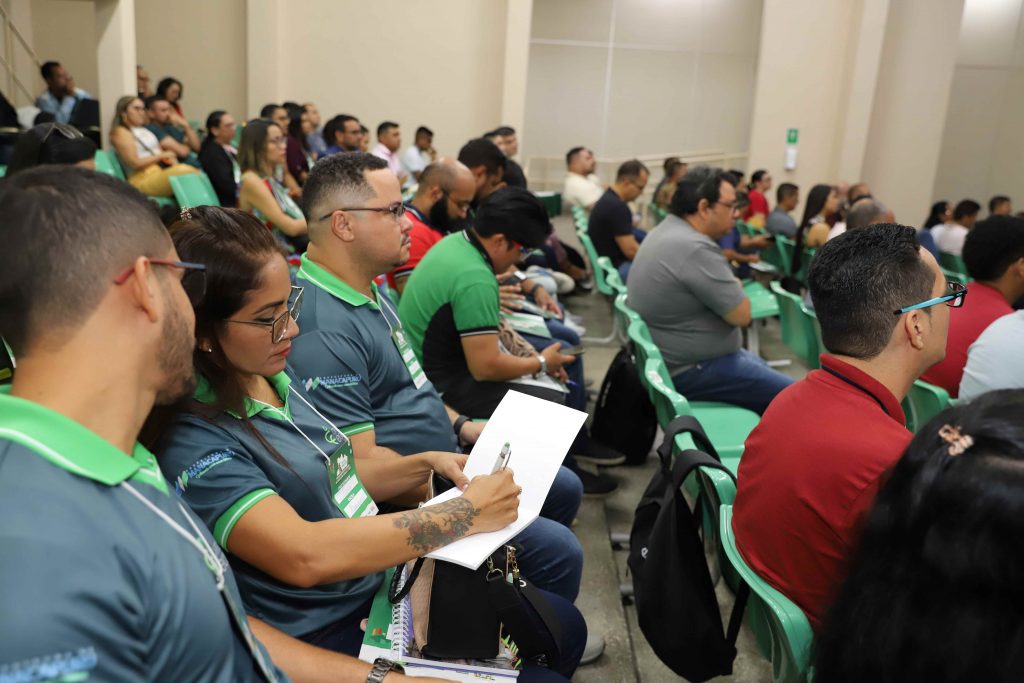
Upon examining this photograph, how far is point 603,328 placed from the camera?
19.4 feet

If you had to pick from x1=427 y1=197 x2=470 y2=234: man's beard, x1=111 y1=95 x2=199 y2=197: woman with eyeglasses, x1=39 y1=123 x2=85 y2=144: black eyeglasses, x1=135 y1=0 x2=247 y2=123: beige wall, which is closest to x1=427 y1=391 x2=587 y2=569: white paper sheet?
x1=427 y1=197 x2=470 y2=234: man's beard

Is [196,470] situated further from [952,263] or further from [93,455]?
[952,263]

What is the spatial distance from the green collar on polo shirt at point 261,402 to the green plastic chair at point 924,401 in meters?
1.85

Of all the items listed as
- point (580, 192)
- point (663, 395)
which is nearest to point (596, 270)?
point (580, 192)

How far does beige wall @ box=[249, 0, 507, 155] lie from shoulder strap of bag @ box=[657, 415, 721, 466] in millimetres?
8848

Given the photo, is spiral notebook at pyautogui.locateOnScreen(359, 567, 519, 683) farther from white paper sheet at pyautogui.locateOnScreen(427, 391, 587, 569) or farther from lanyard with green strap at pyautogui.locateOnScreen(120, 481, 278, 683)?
lanyard with green strap at pyautogui.locateOnScreen(120, 481, 278, 683)

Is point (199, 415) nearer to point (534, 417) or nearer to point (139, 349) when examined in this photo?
point (139, 349)

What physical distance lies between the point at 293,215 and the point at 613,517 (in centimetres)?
302

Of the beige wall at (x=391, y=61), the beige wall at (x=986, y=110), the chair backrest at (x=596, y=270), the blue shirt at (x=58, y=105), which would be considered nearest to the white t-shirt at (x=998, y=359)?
the chair backrest at (x=596, y=270)

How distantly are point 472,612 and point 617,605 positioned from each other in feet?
4.01

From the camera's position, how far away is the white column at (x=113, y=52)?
6121 millimetres

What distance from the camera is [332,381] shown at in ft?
5.89

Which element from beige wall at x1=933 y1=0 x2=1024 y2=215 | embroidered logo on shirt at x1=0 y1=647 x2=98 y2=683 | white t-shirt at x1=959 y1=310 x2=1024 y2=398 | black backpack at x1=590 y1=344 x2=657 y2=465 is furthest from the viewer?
beige wall at x1=933 y1=0 x2=1024 y2=215

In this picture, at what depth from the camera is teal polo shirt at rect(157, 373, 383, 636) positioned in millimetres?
1220
